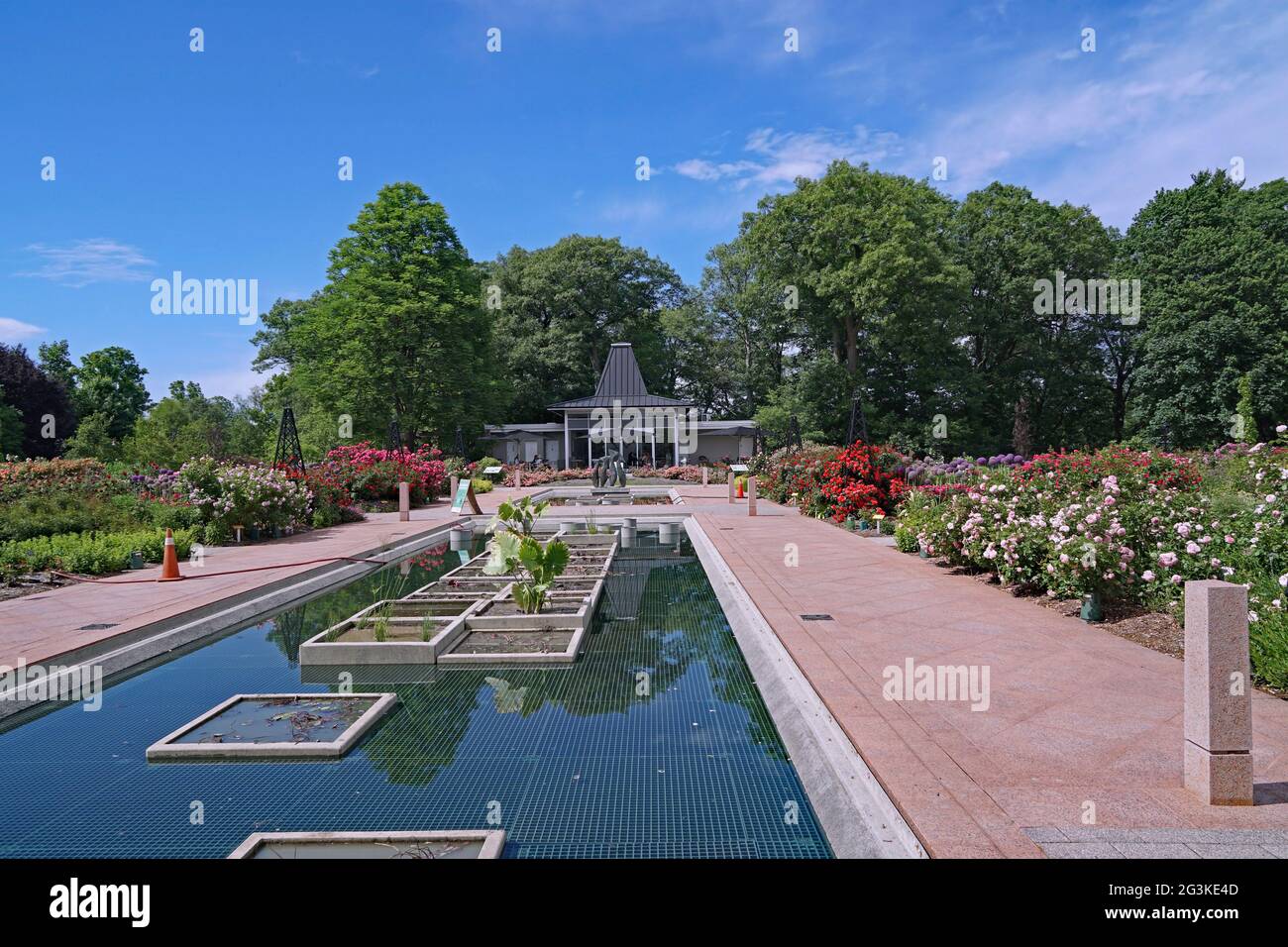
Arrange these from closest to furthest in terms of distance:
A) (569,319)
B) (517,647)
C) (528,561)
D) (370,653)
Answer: (370,653), (517,647), (528,561), (569,319)

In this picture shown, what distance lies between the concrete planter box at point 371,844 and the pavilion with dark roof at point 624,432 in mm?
34955

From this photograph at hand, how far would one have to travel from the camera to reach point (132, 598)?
335 inches

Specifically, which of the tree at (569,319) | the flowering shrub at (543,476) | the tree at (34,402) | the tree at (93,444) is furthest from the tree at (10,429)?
the tree at (569,319)

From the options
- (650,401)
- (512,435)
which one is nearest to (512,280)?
(512,435)

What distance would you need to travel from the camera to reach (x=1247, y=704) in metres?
3.21

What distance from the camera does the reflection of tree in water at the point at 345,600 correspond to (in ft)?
25.2

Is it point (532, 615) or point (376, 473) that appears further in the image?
point (376, 473)

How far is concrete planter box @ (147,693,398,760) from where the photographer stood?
4598 mm

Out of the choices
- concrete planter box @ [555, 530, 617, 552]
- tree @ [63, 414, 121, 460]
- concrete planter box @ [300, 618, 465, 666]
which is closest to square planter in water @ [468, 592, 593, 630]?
concrete planter box @ [300, 618, 465, 666]

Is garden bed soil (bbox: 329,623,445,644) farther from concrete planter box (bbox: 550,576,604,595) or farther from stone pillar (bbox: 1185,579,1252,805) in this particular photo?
stone pillar (bbox: 1185,579,1252,805)

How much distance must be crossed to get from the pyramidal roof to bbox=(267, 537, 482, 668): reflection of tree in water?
1097 inches

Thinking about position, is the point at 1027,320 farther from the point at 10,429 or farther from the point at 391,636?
the point at 10,429

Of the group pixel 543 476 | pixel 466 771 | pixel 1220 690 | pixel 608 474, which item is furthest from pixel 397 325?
pixel 1220 690

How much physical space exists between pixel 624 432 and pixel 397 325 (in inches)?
482
